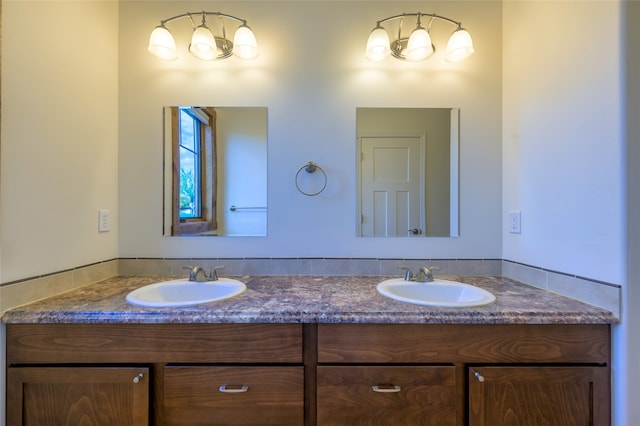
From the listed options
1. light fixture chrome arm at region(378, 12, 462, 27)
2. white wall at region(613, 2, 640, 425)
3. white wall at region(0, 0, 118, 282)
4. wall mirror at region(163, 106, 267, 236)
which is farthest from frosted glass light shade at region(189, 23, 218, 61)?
white wall at region(613, 2, 640, 425)

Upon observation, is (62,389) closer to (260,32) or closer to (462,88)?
(260,32)

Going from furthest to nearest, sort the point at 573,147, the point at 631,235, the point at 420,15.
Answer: the point at 420,15, the point at 573,147, the point at 631,235

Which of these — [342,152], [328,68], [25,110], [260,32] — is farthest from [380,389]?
[260,32]

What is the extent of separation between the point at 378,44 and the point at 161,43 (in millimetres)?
1097

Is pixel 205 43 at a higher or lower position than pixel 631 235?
higher

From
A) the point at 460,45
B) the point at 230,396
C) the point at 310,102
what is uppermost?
the point at 460,45

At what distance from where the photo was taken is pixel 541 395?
0.92 metres

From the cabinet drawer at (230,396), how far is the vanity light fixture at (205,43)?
144 centimetres

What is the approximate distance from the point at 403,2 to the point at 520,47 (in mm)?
645

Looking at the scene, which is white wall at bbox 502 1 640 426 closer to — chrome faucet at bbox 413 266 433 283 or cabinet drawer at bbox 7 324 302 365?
chrome faucet at bbox 413 266 433 283

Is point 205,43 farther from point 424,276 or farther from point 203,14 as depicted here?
point 424,276

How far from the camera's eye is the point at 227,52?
1437 mm

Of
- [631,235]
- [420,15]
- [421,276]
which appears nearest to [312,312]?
[421,276]

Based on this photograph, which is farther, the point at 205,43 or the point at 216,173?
the point at 216,173
